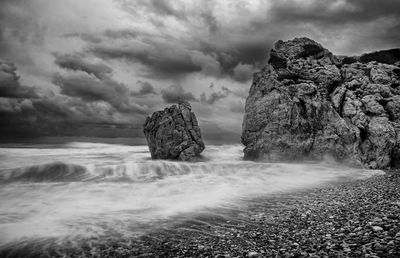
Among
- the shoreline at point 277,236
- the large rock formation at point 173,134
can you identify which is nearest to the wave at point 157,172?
the large rock formation at point 173,134

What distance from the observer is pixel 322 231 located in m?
7.41

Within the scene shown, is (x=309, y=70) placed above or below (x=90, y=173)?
above

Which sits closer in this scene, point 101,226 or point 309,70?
point 101,226

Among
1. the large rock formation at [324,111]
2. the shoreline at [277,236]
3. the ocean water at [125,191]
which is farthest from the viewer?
the large rock formation at [324,111]

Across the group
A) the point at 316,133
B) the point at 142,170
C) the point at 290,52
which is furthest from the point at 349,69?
the point at 142,170

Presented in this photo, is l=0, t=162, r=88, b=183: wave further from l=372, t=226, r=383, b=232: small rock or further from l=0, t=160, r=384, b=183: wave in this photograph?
l=372, t=226, r=383, b=232: small rock

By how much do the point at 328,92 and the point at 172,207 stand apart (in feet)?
76.8

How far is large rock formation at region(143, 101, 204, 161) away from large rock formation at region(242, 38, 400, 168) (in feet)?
18.6

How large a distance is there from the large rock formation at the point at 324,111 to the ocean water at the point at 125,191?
92.4 inches

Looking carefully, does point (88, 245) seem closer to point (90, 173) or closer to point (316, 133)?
point (90, 173)

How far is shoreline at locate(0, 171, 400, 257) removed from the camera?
20.2ft

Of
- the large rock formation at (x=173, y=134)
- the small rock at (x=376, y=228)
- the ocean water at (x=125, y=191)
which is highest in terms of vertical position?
the large rock formation at (x=173, y=134)

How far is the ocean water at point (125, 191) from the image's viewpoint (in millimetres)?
9859

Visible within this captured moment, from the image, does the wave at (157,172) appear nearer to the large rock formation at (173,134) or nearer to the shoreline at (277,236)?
the large rock formation at (173,134)
